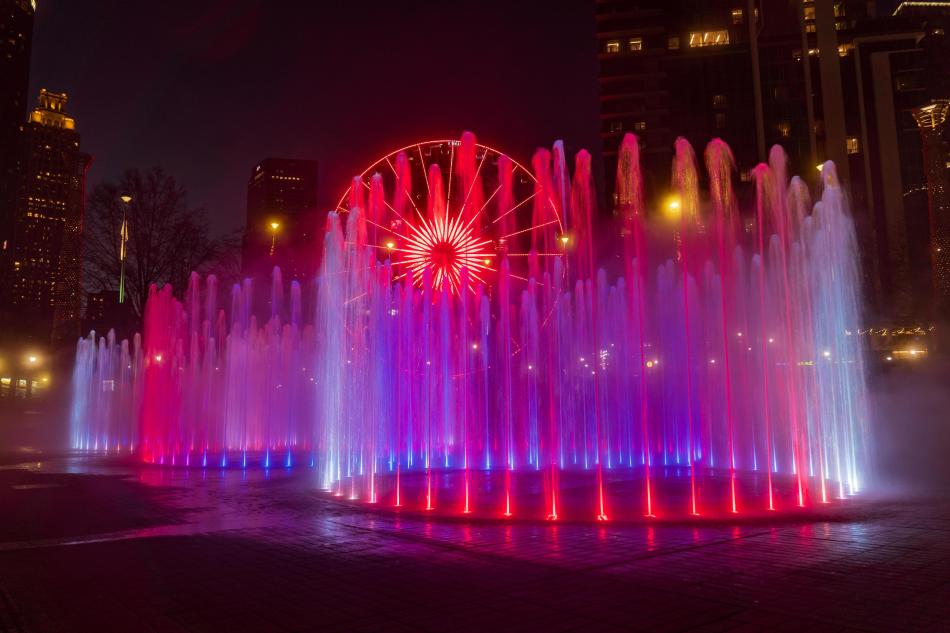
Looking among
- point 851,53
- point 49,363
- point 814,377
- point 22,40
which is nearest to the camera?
point 814,377

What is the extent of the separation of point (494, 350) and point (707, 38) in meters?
49.4

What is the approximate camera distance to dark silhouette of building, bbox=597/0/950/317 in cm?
5812

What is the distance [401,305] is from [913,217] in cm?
4437

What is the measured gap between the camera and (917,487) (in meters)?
11.1

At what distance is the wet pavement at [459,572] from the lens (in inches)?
188

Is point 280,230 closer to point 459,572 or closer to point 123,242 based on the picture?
point 123,242

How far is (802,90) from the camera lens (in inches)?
2376

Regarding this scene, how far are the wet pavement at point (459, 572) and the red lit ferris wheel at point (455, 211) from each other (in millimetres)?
15606

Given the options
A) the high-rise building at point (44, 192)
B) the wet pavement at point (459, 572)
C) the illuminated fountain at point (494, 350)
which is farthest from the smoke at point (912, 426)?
the high-rise building at point (44, 192)

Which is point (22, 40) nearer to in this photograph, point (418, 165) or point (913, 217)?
point (418, 165)

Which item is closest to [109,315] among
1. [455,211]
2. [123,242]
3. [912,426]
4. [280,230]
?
[123,242]

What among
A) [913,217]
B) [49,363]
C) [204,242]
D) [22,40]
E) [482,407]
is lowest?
[482,407]

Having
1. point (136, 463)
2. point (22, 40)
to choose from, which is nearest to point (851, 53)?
point (136, 463)

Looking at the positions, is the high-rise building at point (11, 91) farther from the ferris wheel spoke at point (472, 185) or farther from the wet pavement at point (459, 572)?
the wet pavement at point (459, 572)
